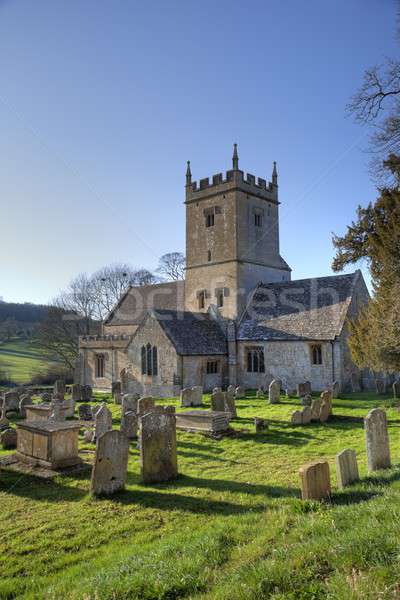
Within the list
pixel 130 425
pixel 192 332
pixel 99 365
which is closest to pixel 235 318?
pixel 192 332

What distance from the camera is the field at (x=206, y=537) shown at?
4.17m

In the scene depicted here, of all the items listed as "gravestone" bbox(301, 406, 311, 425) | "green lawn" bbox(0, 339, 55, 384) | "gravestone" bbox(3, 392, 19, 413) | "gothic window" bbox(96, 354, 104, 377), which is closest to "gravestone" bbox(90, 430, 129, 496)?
"gravestone" bbox(301, 406, 311, 425)

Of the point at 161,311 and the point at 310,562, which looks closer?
the point at 310,562

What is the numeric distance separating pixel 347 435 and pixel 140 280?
43669 millimetres

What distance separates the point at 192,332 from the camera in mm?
26906

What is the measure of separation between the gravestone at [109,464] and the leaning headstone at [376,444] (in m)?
4.94

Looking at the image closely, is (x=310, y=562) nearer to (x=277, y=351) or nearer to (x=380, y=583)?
(x=380, y=583)

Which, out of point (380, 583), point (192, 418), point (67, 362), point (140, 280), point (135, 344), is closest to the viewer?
point (380, 583)

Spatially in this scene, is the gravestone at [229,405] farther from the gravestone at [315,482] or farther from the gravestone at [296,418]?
the gravestone at [315,482]

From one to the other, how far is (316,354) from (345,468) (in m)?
17.0

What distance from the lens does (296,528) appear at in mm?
5402

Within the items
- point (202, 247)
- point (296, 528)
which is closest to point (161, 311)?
point (202, 247)

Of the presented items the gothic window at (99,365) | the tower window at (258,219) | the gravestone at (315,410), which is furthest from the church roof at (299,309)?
the gothic window at (99,365)

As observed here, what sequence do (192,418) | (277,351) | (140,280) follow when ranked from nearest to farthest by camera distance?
(192,418) < (277,351) < (140,280)
